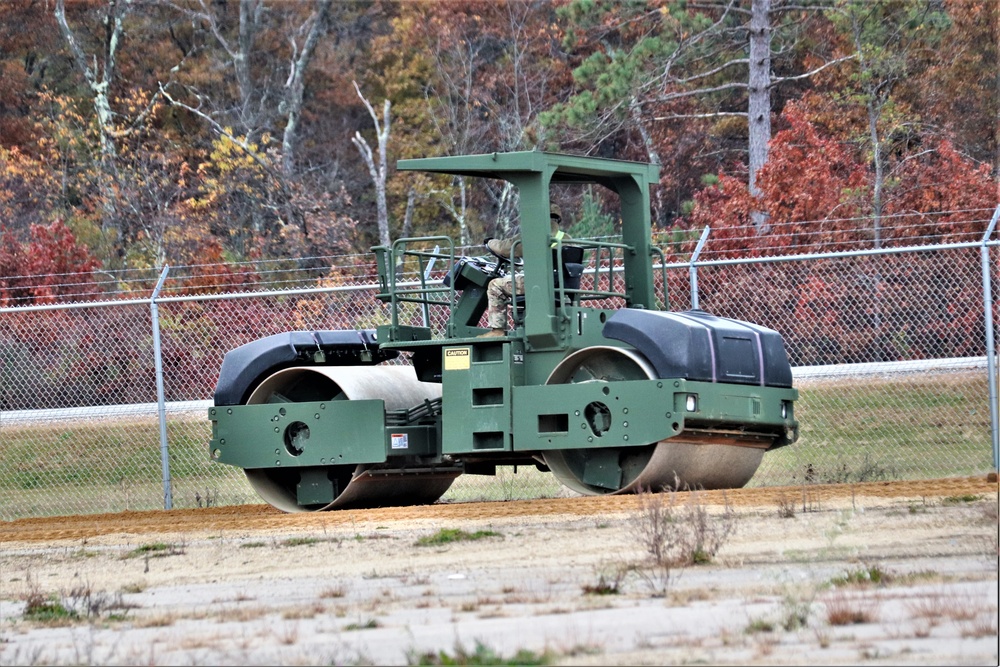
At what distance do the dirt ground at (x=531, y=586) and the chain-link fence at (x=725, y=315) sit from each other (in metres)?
2.55

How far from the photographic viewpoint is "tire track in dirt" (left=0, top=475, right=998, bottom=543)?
11766 millimetres

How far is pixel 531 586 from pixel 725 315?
8.65 m

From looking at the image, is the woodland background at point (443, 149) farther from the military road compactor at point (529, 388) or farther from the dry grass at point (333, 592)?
the dry grass at point (333, 592)

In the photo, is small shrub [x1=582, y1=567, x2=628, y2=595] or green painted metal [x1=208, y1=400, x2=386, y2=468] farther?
green painted metal [x1=208, y1=400, x2=386, y2=468]

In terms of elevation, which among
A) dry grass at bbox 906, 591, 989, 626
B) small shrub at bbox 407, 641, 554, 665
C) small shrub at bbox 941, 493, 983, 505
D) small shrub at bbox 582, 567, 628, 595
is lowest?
small shrub at bbox 941, 493, 983, 505

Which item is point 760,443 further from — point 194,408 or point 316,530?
point 194,408

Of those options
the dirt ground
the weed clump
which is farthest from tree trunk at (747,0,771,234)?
the weed clump

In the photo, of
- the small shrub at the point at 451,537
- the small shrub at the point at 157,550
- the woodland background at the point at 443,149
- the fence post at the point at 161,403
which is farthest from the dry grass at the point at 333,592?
the woodland background at the point at 443,149

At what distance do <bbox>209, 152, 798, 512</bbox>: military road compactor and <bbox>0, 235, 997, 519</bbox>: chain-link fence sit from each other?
1085 millimetres

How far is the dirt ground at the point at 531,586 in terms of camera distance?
21.2ft

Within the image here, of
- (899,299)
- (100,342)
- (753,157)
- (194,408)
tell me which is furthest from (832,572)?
(753,157)

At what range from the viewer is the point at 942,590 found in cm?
738

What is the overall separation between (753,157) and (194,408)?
1495 centimetres

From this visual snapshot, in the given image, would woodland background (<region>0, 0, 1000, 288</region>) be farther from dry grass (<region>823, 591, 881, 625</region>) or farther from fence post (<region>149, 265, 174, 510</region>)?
dry grass (<region>823, 591, 881, 625</region>)
